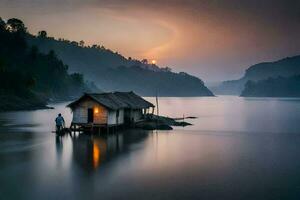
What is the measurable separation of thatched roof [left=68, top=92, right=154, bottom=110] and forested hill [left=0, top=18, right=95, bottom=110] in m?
52.5

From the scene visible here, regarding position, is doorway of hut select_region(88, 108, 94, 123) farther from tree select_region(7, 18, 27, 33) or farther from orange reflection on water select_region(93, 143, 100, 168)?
tree select_region(7, 18, 27, 33)

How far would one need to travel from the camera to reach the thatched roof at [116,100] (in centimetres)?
→ 4809

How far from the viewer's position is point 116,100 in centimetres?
5212

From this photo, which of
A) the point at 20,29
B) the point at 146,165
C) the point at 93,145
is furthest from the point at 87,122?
the point at 20,29

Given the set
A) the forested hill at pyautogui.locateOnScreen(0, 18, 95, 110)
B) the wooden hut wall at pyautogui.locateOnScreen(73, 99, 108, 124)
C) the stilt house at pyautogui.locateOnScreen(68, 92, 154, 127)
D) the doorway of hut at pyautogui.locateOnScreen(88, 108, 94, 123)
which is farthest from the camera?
the forested hill at pyautogui.locateOnScreen(0, 18, 95, 110)

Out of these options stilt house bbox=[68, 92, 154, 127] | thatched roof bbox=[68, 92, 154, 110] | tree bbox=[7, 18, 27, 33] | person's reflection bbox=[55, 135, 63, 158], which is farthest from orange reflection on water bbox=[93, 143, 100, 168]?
tree bbox=[7, 18, 27, 33]

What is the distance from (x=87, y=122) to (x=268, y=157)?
23529 mm

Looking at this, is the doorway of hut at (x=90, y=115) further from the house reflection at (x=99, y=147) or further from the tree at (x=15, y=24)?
the tree at (x=15, y=24)

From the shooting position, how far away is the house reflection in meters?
30.8

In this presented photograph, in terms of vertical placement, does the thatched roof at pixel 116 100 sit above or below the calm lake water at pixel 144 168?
above

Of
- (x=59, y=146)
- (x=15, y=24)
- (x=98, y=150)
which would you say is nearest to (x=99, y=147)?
(x=98, y=150)

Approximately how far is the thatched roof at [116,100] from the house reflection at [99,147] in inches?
156

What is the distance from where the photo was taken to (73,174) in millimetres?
26078

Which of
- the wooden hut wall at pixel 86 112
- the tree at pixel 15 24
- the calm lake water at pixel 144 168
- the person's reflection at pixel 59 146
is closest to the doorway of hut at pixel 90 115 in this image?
the wooden hut wall at pixel 86 112
